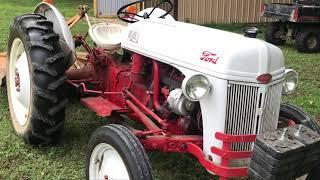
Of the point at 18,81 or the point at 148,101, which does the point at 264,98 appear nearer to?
the point at 148,101

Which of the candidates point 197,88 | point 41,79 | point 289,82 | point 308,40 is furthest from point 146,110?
point 308,40

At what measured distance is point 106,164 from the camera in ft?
10.4

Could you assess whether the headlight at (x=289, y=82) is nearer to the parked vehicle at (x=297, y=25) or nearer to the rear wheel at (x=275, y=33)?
the parked vehicle at (x=297, y=25)

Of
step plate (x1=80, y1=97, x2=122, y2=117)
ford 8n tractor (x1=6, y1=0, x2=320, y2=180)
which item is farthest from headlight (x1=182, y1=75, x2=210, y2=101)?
step plate (x1=80, y1=97, x2=122, y2=117)

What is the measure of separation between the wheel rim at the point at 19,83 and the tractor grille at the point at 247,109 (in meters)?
2.05

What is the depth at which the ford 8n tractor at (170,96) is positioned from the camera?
112 inches

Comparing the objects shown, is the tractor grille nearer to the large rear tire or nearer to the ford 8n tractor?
the ford 8n tractor

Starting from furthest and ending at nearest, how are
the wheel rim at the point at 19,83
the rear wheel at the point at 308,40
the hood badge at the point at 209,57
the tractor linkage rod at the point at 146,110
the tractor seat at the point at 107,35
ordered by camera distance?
the rear wheel at the point at 308,40
the tractor seat at the point at 107,35
the wheel rim at the point at 19,83
the tractor linkage rod at the point at 146,110
the hood badge at the point at 209,57

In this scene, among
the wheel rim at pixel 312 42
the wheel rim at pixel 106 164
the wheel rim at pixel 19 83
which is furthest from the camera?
the wheel rim at pixel 312 42

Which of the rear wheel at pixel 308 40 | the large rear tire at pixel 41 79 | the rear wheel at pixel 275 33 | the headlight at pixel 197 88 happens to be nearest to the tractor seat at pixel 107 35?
the large rear tire at pixel 41 79

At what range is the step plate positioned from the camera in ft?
13.0

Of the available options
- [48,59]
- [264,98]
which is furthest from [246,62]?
[48,59]

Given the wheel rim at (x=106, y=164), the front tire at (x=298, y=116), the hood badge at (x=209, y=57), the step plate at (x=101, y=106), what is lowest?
the wheel rim at (x=106, y=164)

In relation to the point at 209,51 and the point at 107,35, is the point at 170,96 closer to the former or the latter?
the point at 209,51
